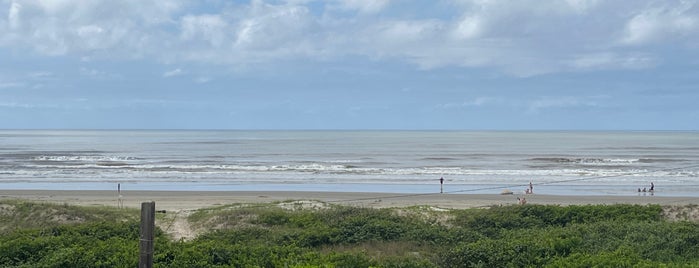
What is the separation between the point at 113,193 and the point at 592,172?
34.9 meters

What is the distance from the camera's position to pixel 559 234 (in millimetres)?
12742

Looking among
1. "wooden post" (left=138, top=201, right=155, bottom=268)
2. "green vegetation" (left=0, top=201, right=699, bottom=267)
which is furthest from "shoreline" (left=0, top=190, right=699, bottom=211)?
"wooden post" (left=138, top=201, right=155, bottom=268)

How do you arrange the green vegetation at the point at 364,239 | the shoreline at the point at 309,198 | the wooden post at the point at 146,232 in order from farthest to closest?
the shoreline at the point at 309,198 < the green vegetation at the point at 364,239 < the wooden post at the point at 146,232

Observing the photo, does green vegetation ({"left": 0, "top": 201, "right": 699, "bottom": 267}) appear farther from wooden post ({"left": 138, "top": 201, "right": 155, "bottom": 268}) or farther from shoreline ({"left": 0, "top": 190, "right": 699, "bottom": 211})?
shoreline ({"left": 0, "top": 190, "right": 699, "bottom": 211})

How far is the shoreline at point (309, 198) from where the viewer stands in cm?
2914

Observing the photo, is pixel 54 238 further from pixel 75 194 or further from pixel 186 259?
pixel 75 194

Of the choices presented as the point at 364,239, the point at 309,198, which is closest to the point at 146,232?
the point at 364,239

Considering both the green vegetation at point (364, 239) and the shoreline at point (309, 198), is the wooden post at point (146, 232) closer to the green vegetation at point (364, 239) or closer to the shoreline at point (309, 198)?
the green vegetation at point (364, 239)

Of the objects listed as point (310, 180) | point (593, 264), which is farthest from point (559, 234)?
point (310, 180)

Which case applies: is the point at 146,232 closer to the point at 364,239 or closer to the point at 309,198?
the point at 364,239

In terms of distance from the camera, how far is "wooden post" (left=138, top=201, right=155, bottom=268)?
7133 mm

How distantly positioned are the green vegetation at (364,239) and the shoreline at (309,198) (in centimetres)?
990

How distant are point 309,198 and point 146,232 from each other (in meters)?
25.3

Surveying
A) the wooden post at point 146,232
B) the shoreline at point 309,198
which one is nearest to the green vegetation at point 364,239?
the wooden post at point 146,232
